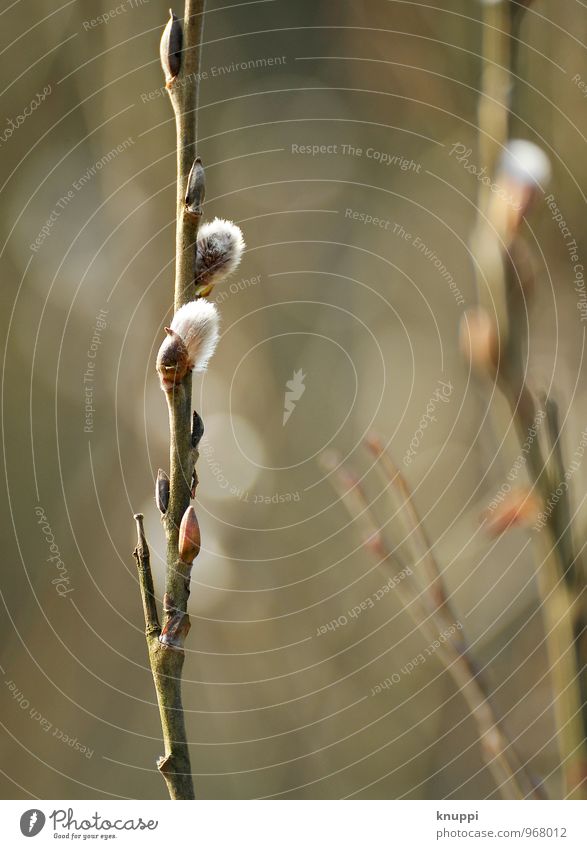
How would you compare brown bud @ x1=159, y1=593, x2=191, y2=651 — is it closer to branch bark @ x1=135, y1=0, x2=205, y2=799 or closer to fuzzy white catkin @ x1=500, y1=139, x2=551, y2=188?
branch bark @ x1=135, y1=0, x2=205, y2=799

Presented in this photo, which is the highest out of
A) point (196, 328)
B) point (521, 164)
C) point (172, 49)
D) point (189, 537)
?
point (521, 164)

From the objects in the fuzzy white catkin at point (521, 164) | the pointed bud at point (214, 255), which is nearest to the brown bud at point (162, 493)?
the pointed bud at point (214, 255)

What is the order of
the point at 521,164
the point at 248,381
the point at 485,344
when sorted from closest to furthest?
1. the point at 485,344
2. the point at 521,164
3. the point at 248,381

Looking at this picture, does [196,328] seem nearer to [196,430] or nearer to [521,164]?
[196,430]

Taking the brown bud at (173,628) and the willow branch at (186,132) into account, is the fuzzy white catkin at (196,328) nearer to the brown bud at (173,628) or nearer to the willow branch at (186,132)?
the willow branch at (186,132)

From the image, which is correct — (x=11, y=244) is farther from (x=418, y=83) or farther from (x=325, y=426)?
(x=418, y=83)
